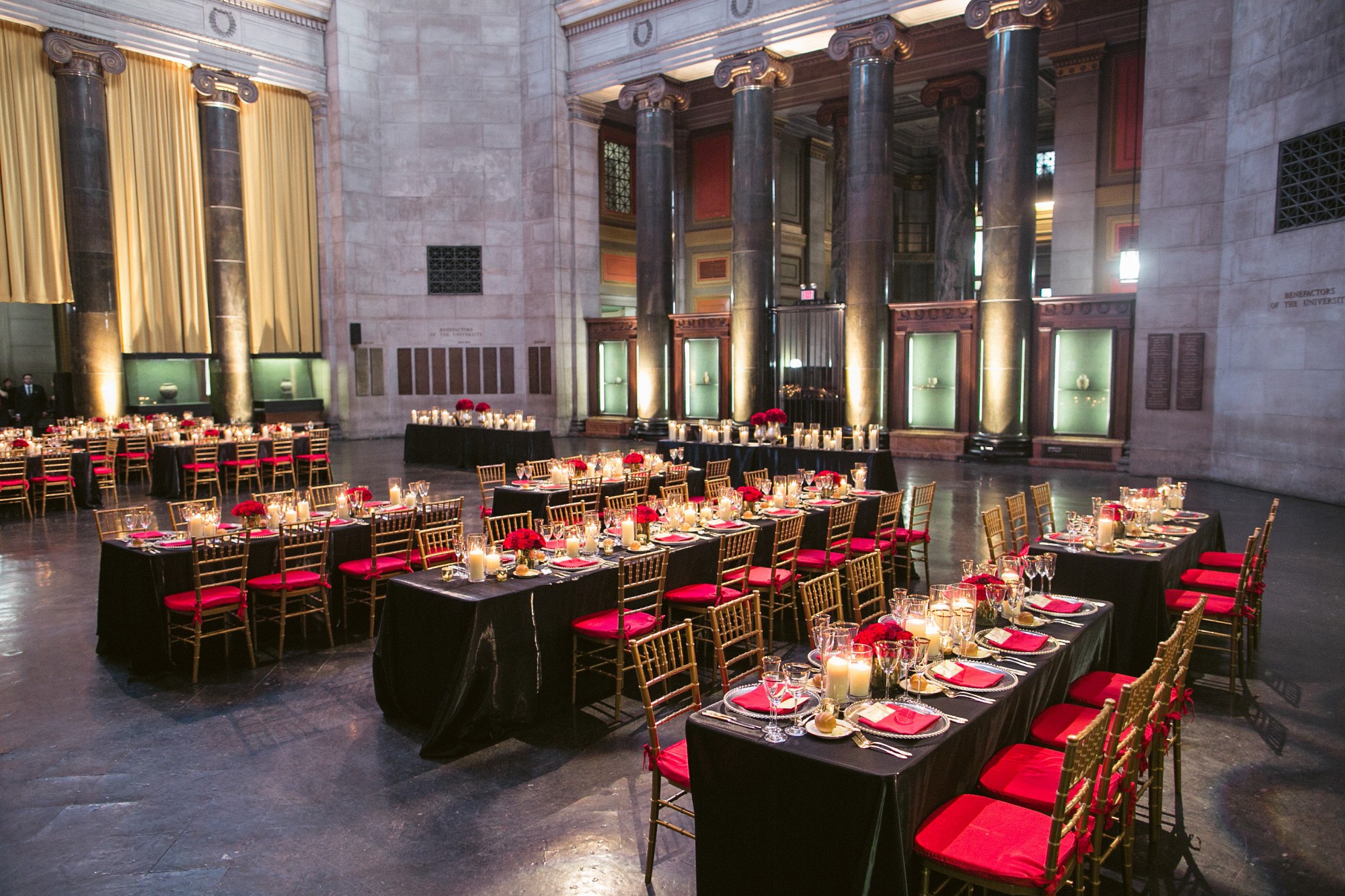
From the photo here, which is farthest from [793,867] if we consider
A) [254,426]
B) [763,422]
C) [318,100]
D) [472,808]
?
[318,100]

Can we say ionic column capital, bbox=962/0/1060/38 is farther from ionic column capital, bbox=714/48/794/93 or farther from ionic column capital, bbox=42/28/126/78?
ionic column capital, bbox=42/28/126/78

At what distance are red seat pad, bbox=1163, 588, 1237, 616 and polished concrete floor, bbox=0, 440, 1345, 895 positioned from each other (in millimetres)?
448

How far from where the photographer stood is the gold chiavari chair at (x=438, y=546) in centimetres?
666

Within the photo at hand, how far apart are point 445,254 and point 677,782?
20265 millimetres

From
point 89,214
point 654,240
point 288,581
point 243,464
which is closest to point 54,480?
point 243,464

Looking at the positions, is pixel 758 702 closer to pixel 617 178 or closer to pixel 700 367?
pixel 700 367

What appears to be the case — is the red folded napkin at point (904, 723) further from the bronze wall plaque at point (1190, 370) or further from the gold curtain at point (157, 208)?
the gold curtain at point (157, 208)

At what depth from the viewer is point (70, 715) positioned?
512 centimetres

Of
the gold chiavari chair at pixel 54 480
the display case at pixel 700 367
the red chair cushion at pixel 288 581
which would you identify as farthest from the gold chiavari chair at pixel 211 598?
the display case at pixel 700 367

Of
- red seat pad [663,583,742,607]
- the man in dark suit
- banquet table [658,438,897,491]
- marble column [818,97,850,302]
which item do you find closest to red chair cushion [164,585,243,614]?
red seat pad [663,583,742,607]

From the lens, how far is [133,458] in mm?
14758

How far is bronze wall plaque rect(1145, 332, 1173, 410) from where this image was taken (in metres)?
14.2

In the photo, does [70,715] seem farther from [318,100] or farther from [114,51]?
[318,100]

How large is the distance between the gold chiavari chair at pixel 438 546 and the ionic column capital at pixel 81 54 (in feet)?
51.8
